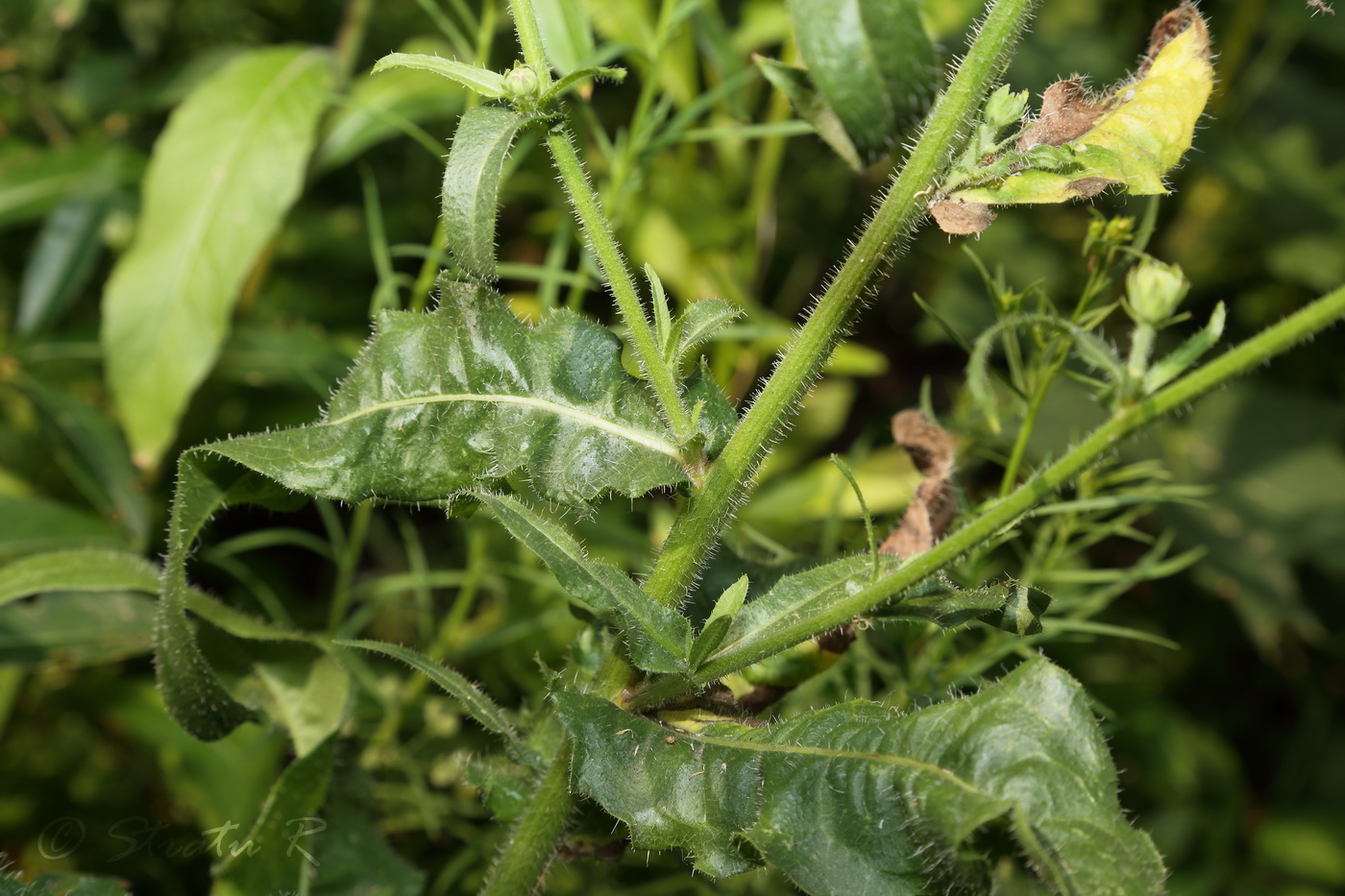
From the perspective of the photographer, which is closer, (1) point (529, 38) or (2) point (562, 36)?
(1) point (529, 38)

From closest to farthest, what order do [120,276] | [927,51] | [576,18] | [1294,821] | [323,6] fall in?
[927,51], [576,18], [120,276], [1294,821], [323,6]

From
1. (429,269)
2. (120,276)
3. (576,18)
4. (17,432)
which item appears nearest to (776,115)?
(576,18)

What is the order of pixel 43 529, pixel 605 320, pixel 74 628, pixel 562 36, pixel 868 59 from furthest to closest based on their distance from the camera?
pixel 605 320 → pixel 43 529 → pixel 74 628 → pixel 562 36 → pixel 868 59

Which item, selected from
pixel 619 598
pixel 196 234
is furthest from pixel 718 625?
pixel 196 234

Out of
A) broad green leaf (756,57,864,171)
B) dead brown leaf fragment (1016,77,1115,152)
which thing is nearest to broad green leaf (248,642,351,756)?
broad green leaf (756,57,864,171)

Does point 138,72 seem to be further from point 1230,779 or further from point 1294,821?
point 1294,821

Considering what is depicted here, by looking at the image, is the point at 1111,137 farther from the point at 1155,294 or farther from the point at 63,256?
the point at 63,256

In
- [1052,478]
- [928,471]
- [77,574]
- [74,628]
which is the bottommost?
[74,628]
